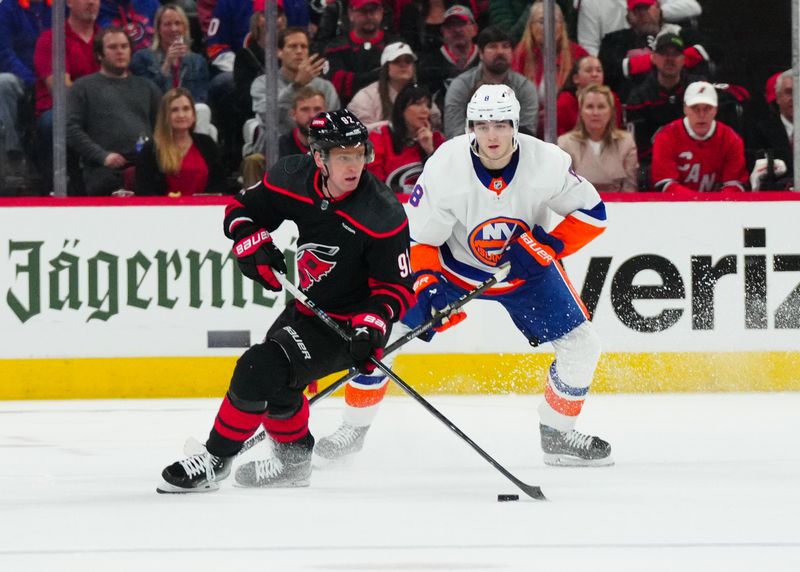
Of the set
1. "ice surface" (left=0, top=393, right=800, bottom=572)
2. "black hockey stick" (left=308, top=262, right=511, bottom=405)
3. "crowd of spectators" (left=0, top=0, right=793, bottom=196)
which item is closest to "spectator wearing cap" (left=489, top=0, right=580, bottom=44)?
"crowd of spectators" (left=0, top=0, right=793, bottom=196)

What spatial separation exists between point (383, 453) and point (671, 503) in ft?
4.07

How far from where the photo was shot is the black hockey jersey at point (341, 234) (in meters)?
3.77

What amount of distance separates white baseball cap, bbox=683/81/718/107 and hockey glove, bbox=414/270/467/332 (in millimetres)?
2165

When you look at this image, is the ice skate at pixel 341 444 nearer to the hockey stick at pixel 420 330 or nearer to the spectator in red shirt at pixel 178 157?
the hockey stick at pixel 420 330

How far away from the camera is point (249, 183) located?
239 inches

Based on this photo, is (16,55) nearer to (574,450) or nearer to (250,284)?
(250,284)

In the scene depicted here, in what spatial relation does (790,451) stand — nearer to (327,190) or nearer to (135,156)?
(327,190)

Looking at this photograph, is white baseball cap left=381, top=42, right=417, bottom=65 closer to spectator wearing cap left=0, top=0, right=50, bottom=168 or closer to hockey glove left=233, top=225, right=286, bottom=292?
spectator wearing cap left=0, top=0, right=50, bottom=168

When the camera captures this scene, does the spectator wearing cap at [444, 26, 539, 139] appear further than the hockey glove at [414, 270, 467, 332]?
Yes

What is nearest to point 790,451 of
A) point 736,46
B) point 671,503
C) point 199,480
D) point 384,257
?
point 671,503

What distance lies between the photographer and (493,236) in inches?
171

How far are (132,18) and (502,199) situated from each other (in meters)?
2.44

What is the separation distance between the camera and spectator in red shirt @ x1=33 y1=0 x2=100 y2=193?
5.97 metres

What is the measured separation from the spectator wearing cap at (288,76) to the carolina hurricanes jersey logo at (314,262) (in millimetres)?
2239
